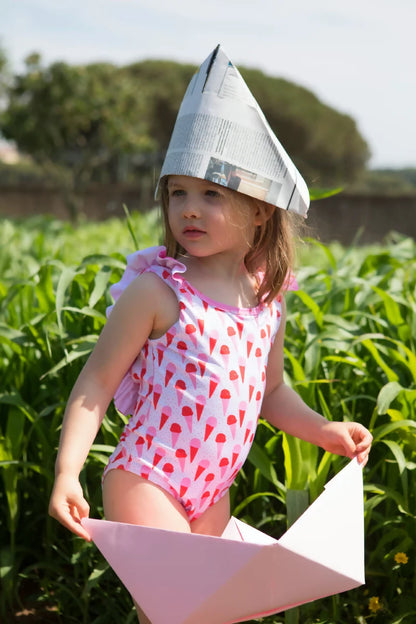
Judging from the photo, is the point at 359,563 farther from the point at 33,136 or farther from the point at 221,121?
the point at 33,136

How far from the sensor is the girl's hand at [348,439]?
151cm

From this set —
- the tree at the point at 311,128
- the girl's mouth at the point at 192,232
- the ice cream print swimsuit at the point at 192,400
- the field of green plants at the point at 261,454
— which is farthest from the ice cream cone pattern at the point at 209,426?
the tree at the point at 311,128

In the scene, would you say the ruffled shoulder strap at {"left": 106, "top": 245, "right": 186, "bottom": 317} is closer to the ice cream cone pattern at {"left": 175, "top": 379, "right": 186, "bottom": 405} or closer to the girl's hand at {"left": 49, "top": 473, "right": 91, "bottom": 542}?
the ice cream cone pattern at {"left": 175, "top": 379, "right": 186, "bottom": 405}

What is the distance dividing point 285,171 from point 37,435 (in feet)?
3.46

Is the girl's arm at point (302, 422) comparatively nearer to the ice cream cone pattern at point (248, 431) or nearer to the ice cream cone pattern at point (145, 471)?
the ice cream cone pattern at point (248, 431)

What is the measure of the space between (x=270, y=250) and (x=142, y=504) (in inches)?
21.5

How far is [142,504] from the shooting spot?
136 centimetres

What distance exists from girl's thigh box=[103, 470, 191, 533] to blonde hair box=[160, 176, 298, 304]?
41cm

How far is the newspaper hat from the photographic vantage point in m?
1.38

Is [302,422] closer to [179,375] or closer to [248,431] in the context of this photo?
[248,431]

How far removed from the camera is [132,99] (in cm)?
1875

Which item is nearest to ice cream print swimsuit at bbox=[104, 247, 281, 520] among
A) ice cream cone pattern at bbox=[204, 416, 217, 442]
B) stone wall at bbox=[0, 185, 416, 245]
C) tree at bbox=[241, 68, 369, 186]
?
ice cream cone pattern at bbox=[204, 416, 217, 442]

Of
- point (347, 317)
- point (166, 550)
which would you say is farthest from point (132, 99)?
point (166, 550)

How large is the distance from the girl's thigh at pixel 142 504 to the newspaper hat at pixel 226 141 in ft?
1.75
